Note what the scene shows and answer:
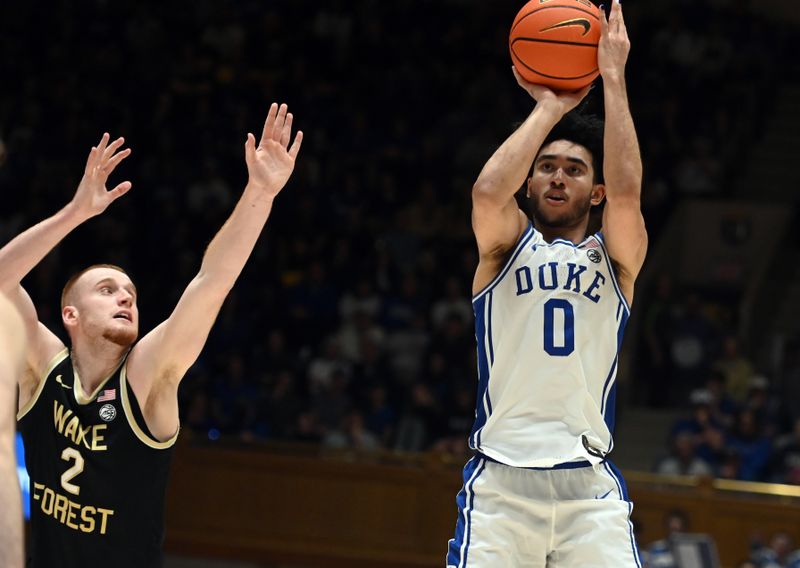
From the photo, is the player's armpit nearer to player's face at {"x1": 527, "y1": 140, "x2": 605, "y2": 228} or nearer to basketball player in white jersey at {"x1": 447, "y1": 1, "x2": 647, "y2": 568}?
basketball player in white jersey at {"x1": 447, "y1": 1, "x2": 647, "y2": 568}

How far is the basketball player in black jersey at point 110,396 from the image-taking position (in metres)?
4.52

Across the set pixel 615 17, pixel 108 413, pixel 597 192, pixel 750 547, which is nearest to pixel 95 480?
pixel 108 413

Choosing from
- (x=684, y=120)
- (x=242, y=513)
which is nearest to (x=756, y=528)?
(x=242, y=513)

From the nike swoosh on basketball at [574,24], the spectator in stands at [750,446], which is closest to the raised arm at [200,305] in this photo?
the nike swoosh on basketball at [574,24]

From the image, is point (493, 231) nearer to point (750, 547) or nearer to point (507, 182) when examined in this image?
point (507, 182)

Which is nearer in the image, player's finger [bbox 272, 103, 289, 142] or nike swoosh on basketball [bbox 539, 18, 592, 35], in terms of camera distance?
player's finger [bbox 272, 103, 289, 142]

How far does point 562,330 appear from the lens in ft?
15.4

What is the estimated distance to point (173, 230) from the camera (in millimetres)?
15375

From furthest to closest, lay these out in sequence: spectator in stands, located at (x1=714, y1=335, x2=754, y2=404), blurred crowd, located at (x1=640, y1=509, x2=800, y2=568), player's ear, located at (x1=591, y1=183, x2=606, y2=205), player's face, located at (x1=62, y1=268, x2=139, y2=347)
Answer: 1. spectator in stands, located at (x1=714, y1=335, x2=754, y2=404)
2. blurred crowd, located at (x1=640, y1=509, x2=800, y2=568)
3. player's ear, located at (x1=591, y1=183, x2=606, y2=205)
4. player's face, located at (x1=62, y1=268, x2=139, y2=347)

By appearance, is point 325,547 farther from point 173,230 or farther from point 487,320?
point 487,320

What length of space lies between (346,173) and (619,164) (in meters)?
11.4

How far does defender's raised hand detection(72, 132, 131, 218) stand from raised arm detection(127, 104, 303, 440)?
0.46m

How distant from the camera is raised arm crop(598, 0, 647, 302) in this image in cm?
468

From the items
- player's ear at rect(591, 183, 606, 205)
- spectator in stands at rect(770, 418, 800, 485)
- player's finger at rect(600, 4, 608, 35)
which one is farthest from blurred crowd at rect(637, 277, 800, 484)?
player's finger at rect(600, 4, 608, 35)
